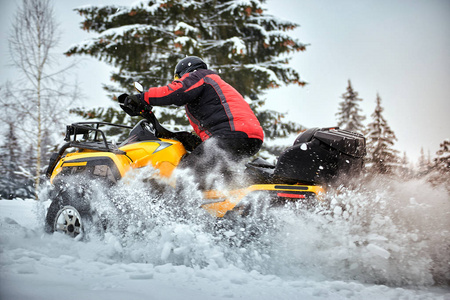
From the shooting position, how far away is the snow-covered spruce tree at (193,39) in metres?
12.2

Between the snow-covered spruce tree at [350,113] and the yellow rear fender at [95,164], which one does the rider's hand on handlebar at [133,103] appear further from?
the snow-covered spruce tree at [350,113]

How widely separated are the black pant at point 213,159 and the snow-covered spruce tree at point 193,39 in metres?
9.01

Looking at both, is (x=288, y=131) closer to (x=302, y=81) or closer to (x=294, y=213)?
(x=302, y=81)

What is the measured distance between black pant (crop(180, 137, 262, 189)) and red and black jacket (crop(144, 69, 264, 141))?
8 cm

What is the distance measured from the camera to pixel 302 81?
14.1m

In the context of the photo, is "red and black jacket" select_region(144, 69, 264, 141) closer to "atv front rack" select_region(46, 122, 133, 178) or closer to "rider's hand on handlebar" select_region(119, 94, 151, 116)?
"rider's hand on handlebar" select_region(119, 94, 151, 116)

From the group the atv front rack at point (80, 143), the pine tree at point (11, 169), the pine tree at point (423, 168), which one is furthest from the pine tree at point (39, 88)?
the pine tree at point (423, 168)

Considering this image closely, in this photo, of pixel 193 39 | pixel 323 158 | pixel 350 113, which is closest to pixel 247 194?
pixel 323 158

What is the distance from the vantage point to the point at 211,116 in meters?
3.39

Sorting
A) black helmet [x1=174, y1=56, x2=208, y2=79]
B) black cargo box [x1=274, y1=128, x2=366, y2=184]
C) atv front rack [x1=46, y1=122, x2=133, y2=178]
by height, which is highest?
black helmet [x1=174, y1=56, x2=208, y2=79]

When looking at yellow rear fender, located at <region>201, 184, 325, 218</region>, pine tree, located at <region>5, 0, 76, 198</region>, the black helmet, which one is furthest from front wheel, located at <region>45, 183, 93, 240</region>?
pine tree, located at <region>5, 0, 76, 198</region>

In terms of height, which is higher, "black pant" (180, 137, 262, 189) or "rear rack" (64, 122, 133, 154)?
"rear rack" (64, 122, 133, 154)

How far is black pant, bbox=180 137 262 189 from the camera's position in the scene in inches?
124

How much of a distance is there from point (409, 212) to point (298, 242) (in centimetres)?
88
